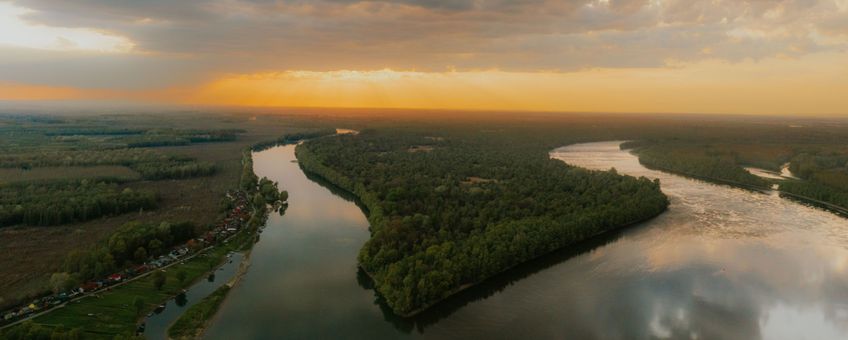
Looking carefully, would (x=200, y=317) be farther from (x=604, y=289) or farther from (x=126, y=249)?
(x=604, y=289)

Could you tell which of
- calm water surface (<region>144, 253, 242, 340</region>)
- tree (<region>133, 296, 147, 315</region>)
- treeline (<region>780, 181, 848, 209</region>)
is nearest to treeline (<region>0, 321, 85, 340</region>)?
calm water surface (<region>144, 253, 242, 340</region>)

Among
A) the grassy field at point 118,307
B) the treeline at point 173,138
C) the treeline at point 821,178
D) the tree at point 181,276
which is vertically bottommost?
the grassy field at point 118,307

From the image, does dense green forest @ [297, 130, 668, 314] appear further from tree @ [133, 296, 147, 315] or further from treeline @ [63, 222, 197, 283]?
treeline @ [63, 222, 197, 283]

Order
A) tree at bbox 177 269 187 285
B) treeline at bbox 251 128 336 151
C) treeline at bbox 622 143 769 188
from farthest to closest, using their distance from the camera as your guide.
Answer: treeline at bbox 251 128 336 151 < treeline at bbox 622 143 769 188 < tree at bbox 177 269 187 285

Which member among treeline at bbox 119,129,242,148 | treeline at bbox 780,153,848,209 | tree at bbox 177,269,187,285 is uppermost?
treeline at bbox 119,129,242,148

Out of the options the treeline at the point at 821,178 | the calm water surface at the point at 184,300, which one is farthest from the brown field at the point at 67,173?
the treeline at the point at 821,178

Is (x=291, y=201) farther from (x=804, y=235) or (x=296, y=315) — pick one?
(x=804, y=235)

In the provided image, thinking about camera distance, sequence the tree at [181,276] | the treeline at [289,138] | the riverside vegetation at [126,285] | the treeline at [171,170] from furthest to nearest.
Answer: the treeline at [289,138] < the treeline at [171,170] < the tree at [181,276] < the riverside vegetation at [126,285]

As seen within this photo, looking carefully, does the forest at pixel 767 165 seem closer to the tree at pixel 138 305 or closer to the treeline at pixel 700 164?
the treeline at pixel 700 164
